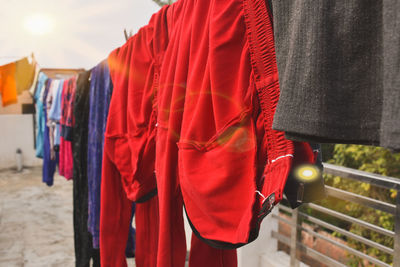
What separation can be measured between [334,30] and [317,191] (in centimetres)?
31

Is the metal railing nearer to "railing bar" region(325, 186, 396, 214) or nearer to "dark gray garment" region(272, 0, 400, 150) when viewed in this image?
"railing bar" region(325, 186, 396, 214)

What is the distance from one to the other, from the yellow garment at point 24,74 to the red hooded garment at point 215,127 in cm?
385

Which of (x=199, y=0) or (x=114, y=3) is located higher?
(x=114, y=3)

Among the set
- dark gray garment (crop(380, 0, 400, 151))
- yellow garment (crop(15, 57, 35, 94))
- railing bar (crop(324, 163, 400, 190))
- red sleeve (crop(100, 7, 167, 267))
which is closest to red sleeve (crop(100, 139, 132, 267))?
red sleeve (crop(100, 7, 167, 267))

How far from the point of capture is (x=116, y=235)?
1220 millimetres

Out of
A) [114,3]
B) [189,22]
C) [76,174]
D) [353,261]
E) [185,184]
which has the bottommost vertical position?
[353,261]

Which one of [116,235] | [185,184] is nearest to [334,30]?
[185,184]

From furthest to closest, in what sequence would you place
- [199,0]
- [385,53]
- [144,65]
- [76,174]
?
[76,174] < [144,65] < [199,0] < [385,53]

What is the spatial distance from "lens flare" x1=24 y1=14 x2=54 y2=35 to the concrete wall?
3.17m

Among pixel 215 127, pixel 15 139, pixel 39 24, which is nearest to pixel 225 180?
pixel 215 127

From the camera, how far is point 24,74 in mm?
4156

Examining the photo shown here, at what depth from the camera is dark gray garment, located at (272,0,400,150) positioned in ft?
1.21

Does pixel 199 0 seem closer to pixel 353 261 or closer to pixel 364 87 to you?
pixel 364 87

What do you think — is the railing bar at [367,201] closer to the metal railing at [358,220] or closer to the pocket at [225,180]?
the metal railing at [358,220]
